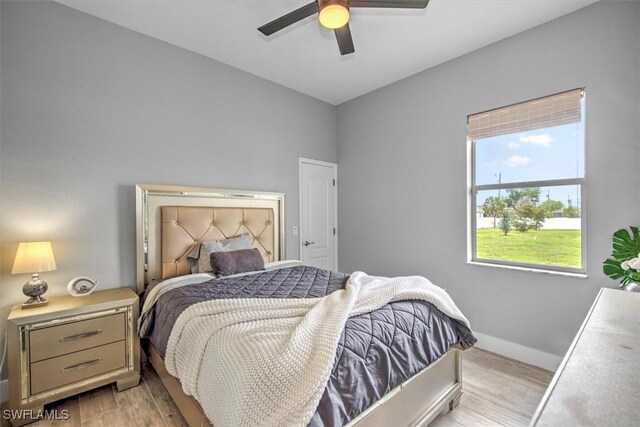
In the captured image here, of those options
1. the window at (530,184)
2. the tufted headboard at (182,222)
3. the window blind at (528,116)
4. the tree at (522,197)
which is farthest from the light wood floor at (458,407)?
the window blind at (528,116)

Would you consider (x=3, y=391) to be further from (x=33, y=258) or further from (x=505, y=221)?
(x=505, y=221)

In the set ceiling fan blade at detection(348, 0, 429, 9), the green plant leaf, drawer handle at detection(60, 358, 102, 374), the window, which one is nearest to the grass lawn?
the window

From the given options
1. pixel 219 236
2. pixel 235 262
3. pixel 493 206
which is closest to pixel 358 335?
pixel 235 262

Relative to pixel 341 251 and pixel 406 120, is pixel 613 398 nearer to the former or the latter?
pixel 406 120

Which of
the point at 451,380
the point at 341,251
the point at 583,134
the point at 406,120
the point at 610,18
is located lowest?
the point at 451,380

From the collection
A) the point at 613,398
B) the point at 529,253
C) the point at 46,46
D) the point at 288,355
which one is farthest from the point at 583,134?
the point at 46,46

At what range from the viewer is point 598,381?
0.67 m

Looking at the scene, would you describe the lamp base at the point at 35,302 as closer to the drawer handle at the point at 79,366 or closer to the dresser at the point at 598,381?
the drawer handle at the point at 79,366

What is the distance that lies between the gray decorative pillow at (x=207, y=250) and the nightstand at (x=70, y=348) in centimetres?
56

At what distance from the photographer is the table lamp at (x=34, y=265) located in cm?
189

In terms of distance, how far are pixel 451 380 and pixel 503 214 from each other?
1736 mm

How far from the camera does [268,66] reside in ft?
10.6

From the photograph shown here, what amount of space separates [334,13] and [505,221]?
8.06 feet

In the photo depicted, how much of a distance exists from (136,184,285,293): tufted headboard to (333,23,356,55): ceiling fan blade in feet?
5.96
